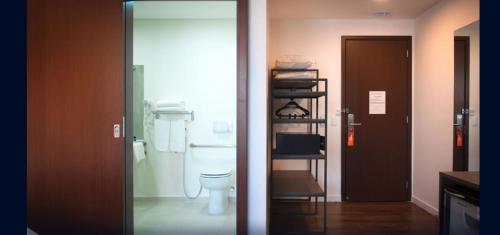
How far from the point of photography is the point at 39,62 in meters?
1.90

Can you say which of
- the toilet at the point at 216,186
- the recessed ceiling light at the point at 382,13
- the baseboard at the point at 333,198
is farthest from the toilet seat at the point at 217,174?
the recessed ceiling light at the point at 382,13

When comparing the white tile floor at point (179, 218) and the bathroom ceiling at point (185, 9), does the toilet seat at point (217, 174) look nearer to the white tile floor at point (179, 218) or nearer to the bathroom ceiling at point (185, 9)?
the white tile floor at point (179, 218)

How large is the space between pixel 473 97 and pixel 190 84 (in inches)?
116

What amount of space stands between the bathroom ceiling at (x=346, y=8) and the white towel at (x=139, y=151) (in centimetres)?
216

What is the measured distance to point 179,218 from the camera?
8.99 ft

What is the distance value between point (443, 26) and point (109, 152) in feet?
11.3

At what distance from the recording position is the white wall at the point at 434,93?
2574 mm

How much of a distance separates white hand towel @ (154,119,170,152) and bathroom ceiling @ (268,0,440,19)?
1.86 m

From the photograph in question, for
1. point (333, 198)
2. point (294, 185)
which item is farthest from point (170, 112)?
point (333, 198)

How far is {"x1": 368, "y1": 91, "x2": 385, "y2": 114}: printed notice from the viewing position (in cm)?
321
